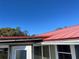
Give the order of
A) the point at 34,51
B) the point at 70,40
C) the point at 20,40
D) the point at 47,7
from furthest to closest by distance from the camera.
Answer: the point at 47,7 < the point at 34,51 < the point at 20,40 < the point at 70,40

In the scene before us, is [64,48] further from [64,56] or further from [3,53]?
[3,53]

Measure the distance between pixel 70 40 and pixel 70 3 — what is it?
1254 cm

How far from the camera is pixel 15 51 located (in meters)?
9.74

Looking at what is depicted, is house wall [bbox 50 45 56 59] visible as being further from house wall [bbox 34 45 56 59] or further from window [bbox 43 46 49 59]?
window [bbox 43 46 49 59]

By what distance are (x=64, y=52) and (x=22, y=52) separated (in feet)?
10.3

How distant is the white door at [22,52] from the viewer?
9734 millimetres

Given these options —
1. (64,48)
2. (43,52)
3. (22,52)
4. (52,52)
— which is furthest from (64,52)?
(22,52)

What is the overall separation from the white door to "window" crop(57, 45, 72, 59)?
2.20 m

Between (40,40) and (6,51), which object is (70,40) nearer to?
(40,40)

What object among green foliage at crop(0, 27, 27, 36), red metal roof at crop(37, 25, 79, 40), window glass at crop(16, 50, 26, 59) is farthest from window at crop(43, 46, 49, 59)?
green foliage at crop(0, 27, 27, 36)

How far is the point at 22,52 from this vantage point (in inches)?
387

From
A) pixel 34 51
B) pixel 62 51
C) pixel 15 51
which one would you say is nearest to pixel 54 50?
pixel 62 51

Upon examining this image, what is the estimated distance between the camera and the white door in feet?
31.9

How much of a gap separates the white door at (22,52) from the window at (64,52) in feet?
7.23
